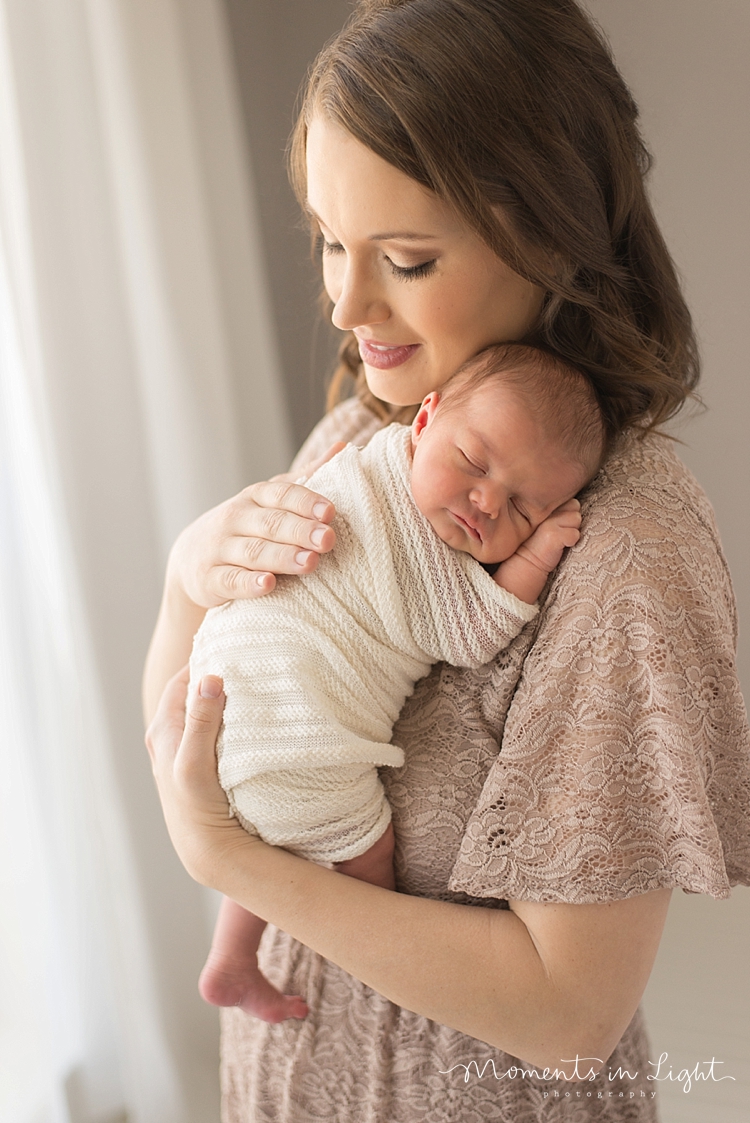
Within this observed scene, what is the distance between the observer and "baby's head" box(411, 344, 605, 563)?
1.00 metres

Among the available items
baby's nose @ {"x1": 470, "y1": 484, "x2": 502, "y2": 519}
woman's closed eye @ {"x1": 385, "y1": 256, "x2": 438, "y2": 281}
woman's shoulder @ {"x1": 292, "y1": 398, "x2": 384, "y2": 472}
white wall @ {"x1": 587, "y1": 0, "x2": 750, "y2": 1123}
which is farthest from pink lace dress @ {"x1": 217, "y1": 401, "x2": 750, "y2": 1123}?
white wall @ {"x1": 587, "y1": 0, "x2": 750, "y2": 1123}

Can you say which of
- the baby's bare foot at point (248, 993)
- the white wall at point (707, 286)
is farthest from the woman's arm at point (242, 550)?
the white wall at point (707, 286)

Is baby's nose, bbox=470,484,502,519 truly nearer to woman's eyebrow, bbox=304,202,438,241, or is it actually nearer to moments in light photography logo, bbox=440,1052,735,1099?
woman's eyebrow, bbox=304,202,438,241

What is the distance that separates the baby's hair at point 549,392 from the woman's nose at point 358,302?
124 mm

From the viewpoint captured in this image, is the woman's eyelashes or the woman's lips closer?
the woman's eyelashes

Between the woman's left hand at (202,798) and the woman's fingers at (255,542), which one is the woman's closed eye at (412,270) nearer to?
the woman's fingers at (255,542)

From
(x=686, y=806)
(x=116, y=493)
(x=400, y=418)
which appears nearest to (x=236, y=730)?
(x=686, y=806)

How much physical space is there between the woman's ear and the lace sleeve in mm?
240

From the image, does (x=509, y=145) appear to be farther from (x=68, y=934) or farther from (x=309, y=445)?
(x=68, y=934)

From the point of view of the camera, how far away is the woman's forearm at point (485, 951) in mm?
881

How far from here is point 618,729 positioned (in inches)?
35.0

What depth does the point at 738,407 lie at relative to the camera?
7.03 ft

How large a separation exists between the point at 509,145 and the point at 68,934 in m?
1.61

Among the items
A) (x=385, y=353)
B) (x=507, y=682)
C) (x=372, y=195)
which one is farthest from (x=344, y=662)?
(x=372, y=195)
